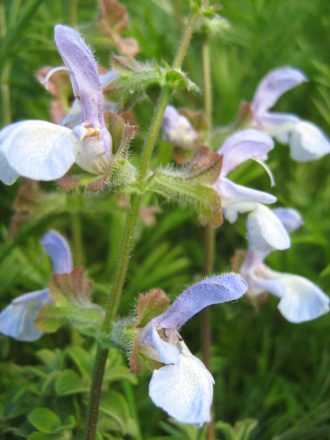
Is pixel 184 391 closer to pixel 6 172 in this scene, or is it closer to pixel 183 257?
pixel 6 172

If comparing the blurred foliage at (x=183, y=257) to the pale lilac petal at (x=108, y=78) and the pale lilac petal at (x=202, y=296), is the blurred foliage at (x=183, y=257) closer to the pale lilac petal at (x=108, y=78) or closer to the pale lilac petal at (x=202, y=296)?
the pale lilac petal at (x=108, y=78)

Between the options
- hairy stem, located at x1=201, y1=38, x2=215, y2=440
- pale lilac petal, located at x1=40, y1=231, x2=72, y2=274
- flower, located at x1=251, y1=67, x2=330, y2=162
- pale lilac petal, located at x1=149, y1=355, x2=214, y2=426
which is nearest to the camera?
pale lilac petal, located at x1=149, y1=355, x2=214, y2=426

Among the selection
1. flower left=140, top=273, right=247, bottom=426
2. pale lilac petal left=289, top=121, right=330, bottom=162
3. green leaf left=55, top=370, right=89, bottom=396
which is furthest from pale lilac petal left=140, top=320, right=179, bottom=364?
pale lilac petal left=289, top=121, right=330, bottom=162

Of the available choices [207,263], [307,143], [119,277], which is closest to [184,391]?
[119,277]

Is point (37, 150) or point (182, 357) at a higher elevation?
point (37, 150)

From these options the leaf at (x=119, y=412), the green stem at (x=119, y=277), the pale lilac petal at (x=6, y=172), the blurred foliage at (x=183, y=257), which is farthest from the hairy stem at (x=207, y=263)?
the pale lilac petal at (x=6, y=172)

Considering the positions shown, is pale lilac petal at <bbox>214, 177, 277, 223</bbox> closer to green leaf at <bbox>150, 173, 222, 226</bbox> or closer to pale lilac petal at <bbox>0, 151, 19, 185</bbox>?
green leaf at <bbox>150, 173, 222, 226</bbox>
